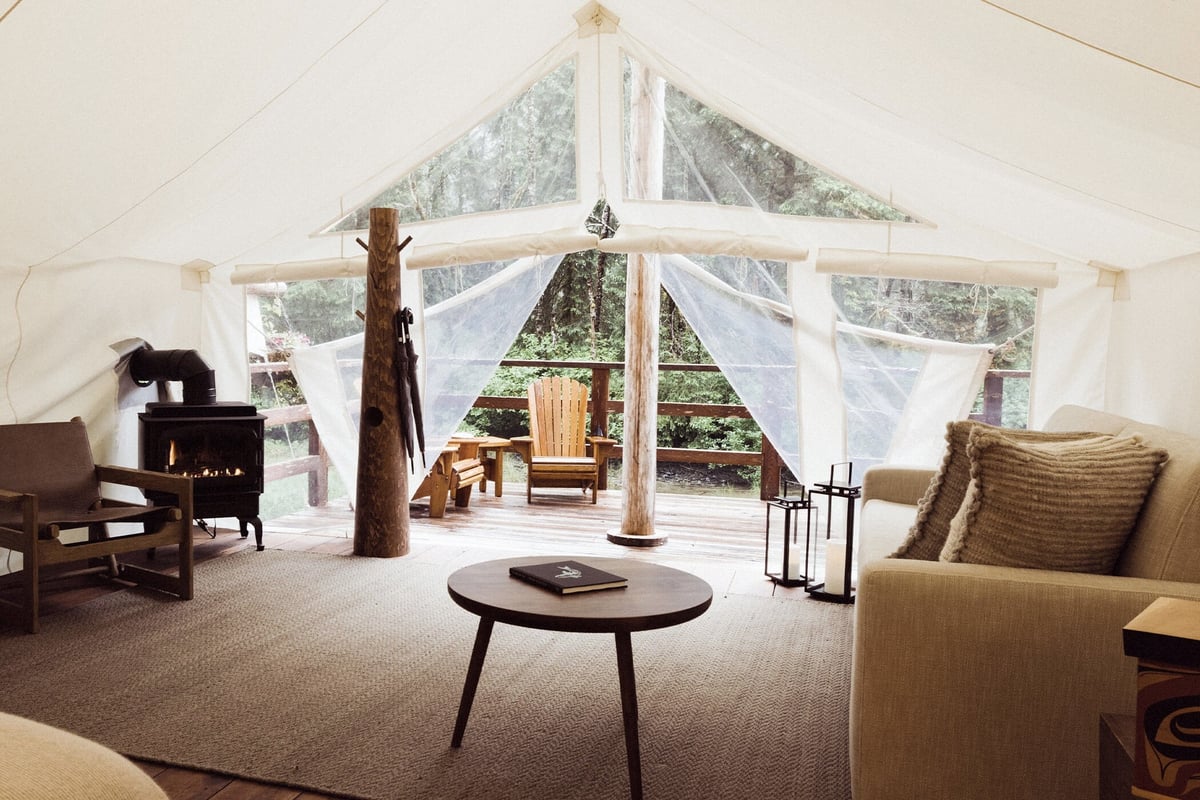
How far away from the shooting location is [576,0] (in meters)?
4.31

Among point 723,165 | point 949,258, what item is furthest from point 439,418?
point 949,258

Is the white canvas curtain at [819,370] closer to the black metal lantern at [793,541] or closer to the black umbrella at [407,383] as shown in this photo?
the black metal lantern at [793,541]

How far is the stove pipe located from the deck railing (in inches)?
30.9

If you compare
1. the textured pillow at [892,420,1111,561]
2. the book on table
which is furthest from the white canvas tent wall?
the book on table

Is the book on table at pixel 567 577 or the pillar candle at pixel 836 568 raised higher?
the book on table at pixel 567 577

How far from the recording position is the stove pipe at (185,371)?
15.3 ft

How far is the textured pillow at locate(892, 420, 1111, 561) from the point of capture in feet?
7.44

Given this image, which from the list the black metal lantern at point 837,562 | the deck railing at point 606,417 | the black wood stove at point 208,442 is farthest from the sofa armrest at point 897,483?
the black wood stove at point 208,442

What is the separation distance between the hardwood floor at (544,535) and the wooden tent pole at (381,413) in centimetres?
22

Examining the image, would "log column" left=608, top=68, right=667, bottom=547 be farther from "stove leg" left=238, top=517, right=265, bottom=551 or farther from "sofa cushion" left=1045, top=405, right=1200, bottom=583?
"sofa cushion" left=1045, top=405, right=1200, bottom=583

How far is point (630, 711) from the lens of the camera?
218cm

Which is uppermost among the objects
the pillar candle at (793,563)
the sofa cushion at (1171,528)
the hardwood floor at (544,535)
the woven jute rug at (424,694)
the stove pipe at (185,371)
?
the stove pipe at (185,371)

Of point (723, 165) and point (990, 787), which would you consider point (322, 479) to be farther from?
point (990, 787)

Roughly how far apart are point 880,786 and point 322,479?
4.87 metres
